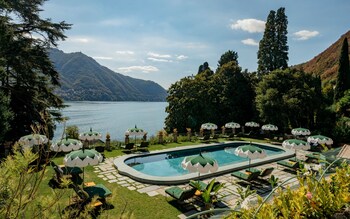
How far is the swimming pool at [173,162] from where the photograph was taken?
13.8 meters

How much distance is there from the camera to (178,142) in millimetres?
25500

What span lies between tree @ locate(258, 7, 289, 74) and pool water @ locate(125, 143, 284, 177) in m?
18.2

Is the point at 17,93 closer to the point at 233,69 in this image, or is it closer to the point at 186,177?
the point at 186,177

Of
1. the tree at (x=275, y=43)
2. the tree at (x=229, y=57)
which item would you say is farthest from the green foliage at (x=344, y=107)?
the tree at (x=229, y=57)

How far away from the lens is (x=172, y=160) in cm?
2003

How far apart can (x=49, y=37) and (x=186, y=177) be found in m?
17.9

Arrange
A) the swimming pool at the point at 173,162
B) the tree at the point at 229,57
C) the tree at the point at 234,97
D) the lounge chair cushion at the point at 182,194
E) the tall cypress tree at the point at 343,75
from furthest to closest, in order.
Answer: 1. the tree at the point at 229,57
2. the tall cypress tree at the point at 343,75
3. the tree at the point at 234,97
4. the swimming pool at the point at 173,162
5. the lounge chair cushion at the point at 182,194

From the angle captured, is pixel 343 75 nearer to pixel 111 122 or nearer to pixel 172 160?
pixel 172 160

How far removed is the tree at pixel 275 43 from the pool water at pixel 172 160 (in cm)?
1817

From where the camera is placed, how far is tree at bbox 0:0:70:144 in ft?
65.0

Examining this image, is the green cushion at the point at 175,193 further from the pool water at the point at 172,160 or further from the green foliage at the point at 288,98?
the green foliage at the point at 288,98

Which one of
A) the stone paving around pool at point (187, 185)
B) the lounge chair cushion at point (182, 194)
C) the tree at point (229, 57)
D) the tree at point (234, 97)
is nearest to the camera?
the lounge chair cushion at point (182, 194)

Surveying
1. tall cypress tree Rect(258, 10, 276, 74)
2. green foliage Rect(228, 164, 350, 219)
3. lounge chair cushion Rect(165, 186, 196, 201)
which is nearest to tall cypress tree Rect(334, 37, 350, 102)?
tall cypress tree Rect(258, 10, 276, 74)

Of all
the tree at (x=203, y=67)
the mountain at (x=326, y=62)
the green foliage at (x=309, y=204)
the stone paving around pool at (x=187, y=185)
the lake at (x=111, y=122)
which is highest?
the mountain at (x=326, y=62)
